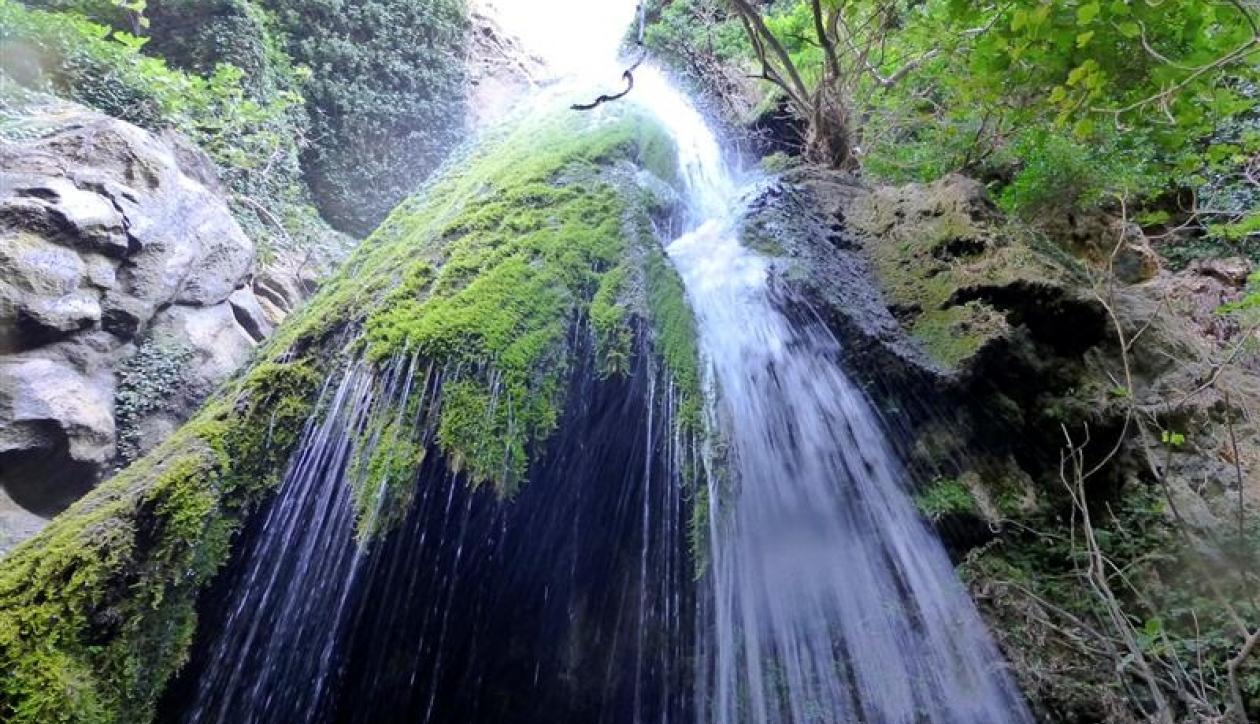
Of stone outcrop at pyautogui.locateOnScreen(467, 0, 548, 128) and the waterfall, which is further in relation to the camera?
stone outcrop at pyautogui.locateOnScreen(467, 0, 548, 128)

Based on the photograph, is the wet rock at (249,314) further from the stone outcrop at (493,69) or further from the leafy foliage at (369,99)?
the stone outcrop at (493,69)

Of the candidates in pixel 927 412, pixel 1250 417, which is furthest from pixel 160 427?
pixel 1250 417

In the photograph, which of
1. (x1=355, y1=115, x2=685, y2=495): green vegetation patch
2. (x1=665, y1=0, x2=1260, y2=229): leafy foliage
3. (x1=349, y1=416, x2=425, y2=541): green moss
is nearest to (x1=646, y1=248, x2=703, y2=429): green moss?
(x1=355, y1=115, x2=685, y2=495): green vegetation patch

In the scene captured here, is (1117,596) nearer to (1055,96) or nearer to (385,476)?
(1055,96)

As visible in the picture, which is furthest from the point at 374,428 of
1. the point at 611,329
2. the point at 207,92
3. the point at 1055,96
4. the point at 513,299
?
the point at 207,92

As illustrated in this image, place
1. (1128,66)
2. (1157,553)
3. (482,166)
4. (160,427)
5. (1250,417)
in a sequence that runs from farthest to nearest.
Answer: (482,166) < (160,427) < (1128,66) < (1250,417) < (1157,553)

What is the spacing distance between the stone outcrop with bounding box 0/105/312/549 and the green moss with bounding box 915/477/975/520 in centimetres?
605

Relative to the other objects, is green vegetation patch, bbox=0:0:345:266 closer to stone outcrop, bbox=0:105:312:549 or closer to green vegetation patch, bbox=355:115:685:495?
stone outcrop, bbox=0:105:312:549

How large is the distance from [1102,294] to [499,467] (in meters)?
4.00

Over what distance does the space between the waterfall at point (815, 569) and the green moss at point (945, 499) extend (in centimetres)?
9

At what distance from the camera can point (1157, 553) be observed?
3.27 meters

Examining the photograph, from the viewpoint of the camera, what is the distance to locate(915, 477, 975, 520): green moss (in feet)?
11.9

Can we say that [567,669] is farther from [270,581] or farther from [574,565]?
[270,581]

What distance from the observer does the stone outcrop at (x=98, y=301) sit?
481cm
